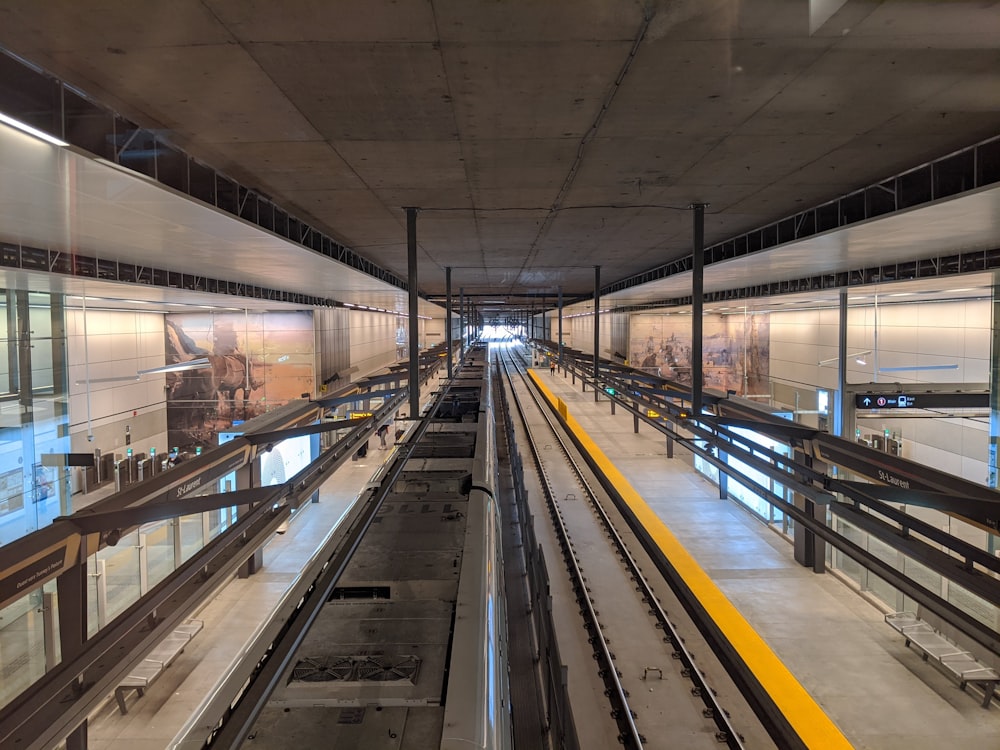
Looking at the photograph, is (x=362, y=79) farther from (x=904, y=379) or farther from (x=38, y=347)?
(x=904, y=379)

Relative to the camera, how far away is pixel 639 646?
354 inches

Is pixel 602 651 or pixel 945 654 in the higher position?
pixel 945 654

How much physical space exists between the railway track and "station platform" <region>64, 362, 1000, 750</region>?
42.6 inches

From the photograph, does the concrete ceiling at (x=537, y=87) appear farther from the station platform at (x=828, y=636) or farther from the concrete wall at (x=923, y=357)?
the concrete wall at (x=923, y=357)

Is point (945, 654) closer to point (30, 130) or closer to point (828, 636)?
point (828, 636)

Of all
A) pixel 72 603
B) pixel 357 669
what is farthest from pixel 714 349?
pixel 72 603

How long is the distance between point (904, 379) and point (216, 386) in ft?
69.2

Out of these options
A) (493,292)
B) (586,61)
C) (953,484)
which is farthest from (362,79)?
(493,292)

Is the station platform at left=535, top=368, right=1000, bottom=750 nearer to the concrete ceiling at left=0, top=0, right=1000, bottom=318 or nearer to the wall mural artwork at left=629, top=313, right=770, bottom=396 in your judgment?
the concrete ceiling at left=0, top=0, right=1000, bottom=318

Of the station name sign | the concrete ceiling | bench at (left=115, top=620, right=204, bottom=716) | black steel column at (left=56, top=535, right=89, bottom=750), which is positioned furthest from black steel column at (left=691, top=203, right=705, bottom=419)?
bench at (left=115, top=620, right=204, bottom=716)

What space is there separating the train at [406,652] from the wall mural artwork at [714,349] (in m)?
20.3

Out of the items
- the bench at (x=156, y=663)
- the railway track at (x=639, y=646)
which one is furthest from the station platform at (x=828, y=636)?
the bench at (x=156, y=663)

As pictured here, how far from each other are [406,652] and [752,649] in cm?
660

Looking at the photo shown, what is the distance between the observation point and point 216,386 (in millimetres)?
19719
